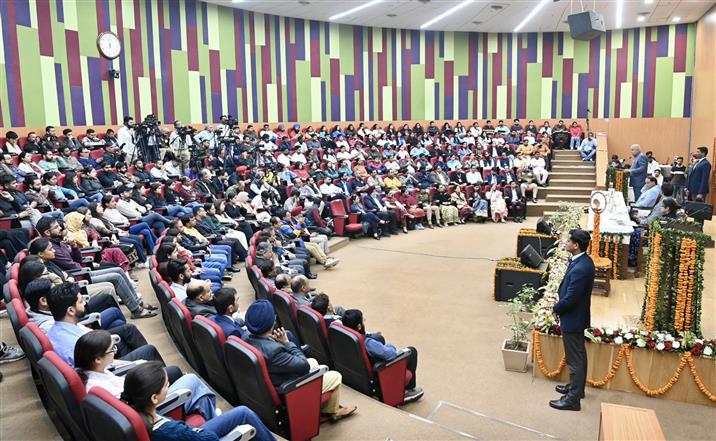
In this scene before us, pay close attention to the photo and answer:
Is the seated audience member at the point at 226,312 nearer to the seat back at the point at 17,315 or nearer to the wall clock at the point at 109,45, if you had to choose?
the seat back at the point at 17,315

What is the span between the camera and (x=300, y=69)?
53.2 feet

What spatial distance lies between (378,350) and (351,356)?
0.64ft

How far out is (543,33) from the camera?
744 inches

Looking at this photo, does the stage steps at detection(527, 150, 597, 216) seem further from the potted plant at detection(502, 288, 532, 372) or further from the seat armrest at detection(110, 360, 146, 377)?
the seat armrest at detection(110, 360, 146, 377)

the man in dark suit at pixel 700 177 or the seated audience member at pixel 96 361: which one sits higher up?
the man in dark suit at pixel 700 177

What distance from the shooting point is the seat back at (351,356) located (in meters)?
3.92

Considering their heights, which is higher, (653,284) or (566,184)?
(566,184)

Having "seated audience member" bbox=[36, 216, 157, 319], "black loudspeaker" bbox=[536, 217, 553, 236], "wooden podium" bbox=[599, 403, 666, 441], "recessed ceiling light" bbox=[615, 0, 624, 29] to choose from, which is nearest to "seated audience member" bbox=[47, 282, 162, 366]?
"seated audience member" bbox=[36, 216, 157, 319]

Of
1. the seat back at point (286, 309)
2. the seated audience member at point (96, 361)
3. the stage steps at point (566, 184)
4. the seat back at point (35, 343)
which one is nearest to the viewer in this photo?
the seated audience member at point (96, 361)

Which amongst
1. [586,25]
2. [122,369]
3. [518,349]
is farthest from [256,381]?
[586,25]

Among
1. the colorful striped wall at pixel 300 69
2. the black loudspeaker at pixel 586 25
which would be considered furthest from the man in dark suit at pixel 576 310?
the colorful striped wall at pixel 300 69

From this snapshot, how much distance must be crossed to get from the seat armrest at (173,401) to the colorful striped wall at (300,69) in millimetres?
9379

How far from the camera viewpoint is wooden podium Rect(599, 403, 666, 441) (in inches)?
77.1

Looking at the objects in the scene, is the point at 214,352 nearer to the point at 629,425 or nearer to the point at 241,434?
the point at 241,434
